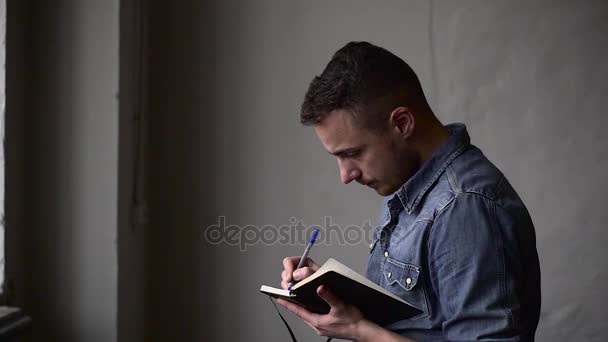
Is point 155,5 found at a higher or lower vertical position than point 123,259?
higher

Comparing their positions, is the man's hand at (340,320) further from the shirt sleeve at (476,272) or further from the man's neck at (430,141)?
the man's neck at (430,141)

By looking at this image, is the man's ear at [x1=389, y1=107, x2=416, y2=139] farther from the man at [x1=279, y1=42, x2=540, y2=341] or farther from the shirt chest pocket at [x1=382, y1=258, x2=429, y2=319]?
the shirt chest pocket at [x1=382, y1=258, x2=429, y2=319]

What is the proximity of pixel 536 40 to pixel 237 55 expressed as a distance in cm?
93

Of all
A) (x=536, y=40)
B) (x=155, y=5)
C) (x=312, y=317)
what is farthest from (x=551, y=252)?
(x=155, y=5)

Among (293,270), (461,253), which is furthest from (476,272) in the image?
(293,270)

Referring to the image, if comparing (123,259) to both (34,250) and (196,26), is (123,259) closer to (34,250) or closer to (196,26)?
(34,250)

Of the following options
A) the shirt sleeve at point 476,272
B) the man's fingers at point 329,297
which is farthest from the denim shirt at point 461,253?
the man's fingers at point 329,297

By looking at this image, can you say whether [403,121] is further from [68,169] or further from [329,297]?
[68,169]

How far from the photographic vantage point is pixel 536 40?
5.73 ft

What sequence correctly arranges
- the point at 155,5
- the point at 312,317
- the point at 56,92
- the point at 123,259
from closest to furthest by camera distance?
the point at 312,317
the point at 56,92
the point at 123,259
the point at 155,5

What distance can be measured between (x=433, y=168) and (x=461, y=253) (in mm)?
191

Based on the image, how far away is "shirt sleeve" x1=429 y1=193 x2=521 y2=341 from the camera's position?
820 millimetres

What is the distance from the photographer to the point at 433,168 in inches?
38.5

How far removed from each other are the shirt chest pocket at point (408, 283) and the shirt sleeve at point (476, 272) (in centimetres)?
7
